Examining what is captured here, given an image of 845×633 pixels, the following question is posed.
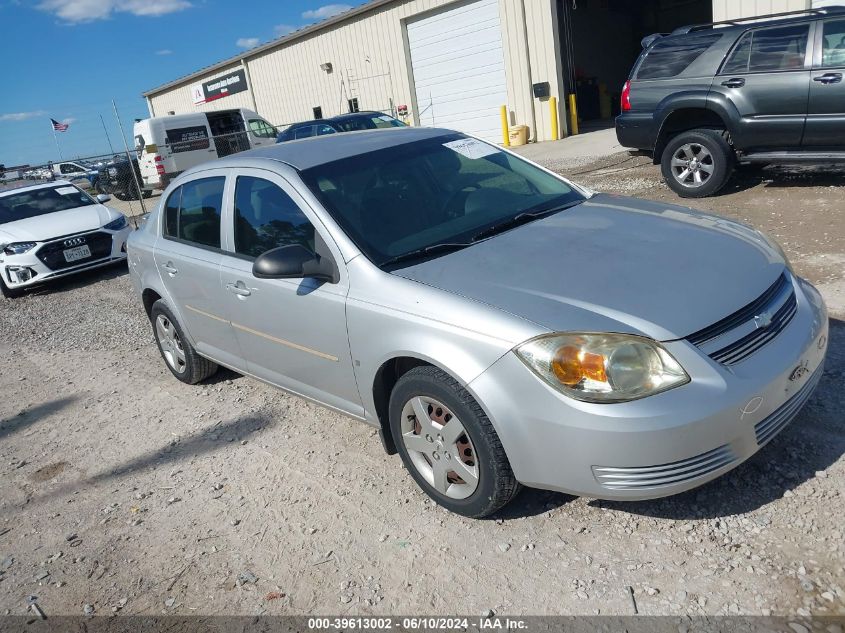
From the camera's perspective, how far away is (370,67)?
71.6ft

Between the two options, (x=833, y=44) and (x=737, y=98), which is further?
(x=737, y=98)

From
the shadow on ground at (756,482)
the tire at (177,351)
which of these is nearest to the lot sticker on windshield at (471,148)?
the shadow on ground at (756,482)

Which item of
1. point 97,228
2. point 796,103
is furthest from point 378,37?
point 796,103

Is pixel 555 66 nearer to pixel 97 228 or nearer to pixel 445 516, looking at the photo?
pixel 97 228

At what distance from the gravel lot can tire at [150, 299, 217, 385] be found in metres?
0.17

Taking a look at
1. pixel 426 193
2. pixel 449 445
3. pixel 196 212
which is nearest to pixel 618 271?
pixel 449 445

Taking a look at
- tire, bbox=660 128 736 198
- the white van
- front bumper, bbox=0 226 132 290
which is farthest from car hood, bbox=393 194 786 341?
the white van

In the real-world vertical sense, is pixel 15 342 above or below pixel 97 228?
below

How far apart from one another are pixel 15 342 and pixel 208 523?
5.67m

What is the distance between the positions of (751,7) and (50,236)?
12.8m

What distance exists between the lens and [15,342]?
7793mm

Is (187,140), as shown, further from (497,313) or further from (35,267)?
(497,313)

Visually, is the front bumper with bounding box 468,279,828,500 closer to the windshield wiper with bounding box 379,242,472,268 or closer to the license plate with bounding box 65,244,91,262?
the windshield wiper with bounding box 379,242,472,268

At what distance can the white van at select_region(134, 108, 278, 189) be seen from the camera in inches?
821
